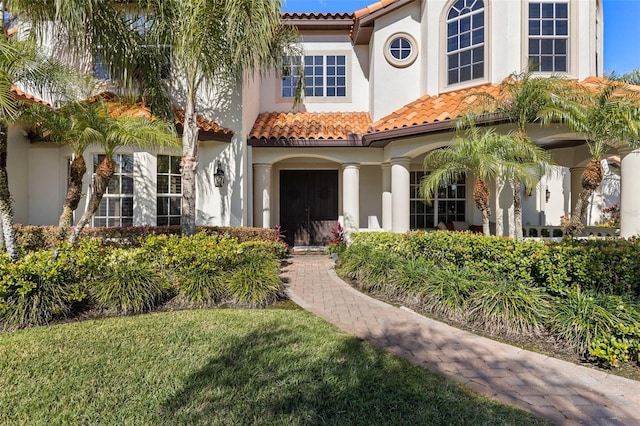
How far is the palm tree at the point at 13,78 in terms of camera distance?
4738 millimetres

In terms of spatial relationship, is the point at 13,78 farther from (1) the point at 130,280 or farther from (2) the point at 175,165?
(2) the point at 175,165

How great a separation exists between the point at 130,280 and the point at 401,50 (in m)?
10.8

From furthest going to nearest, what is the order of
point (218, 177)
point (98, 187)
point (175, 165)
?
point (218, 177) < point (175, 165) < point (98, 187)

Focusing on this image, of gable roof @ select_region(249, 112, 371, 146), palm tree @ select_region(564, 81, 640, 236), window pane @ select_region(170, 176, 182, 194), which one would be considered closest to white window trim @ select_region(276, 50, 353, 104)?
gable roof @ select_region(249, 112, 371, 146)

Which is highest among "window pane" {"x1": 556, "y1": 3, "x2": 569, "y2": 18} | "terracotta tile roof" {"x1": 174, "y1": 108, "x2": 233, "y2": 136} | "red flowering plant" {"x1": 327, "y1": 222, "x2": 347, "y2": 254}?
"window pane" {"x1": 556, "y1": 3, "x2": 569, "y2": 18}

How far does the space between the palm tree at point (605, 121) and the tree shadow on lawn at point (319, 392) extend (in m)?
5.50

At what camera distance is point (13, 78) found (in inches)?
200

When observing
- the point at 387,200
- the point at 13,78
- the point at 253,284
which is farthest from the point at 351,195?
the point at 13,78

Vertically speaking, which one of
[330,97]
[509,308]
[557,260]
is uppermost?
[330,97]

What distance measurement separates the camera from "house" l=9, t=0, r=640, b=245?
912 cm

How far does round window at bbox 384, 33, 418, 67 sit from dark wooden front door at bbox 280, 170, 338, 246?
4.61m

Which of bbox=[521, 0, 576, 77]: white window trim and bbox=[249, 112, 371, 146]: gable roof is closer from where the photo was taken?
bbox=[521, 0, 576, 77]: white window trim

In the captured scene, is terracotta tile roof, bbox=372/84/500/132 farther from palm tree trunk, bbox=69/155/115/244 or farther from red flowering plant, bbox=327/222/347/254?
palm tree trunk, bbox=69/155/115/244

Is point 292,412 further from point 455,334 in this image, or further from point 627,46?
point 627,46
